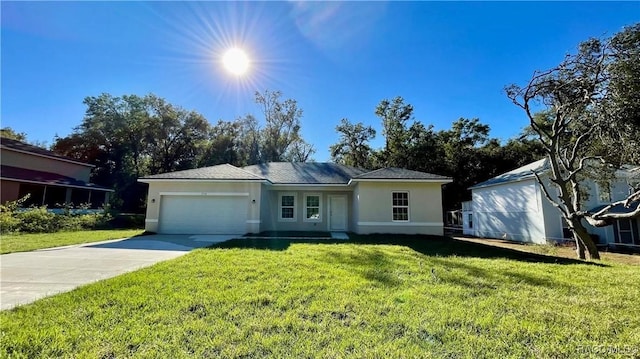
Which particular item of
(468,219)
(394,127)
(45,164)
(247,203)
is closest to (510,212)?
(468,219)

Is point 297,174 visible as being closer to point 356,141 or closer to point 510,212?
point 510,212

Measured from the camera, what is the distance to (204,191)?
1377cm

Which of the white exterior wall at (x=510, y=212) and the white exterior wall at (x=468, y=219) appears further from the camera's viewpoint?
the white exterior wall at (x=468, y=219)

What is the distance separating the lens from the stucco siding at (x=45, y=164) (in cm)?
2070

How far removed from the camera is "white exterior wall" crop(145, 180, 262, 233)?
44.6 ft

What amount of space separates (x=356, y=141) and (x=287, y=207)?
15.7 m

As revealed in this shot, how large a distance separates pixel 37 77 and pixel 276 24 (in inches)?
406

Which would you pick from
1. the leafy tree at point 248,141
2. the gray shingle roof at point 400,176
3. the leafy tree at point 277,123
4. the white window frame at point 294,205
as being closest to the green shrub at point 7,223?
the white window frame at point 294,205

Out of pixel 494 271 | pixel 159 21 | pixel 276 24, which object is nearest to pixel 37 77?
pixel 159 21

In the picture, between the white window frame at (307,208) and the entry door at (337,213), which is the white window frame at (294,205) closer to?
the white window frame at (307,208)

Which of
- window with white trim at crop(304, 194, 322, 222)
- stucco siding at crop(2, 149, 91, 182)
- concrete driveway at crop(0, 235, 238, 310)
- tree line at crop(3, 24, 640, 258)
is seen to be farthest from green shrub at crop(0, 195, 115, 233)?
window with white trim at crop(304, 194, 322, 222)

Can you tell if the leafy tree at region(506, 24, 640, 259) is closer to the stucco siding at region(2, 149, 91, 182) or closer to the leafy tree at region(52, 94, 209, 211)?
the leafy tree at region(52, 94, 209, 211)

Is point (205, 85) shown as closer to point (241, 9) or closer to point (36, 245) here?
point (241, 9)

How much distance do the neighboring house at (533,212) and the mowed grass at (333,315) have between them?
9.08 metres
